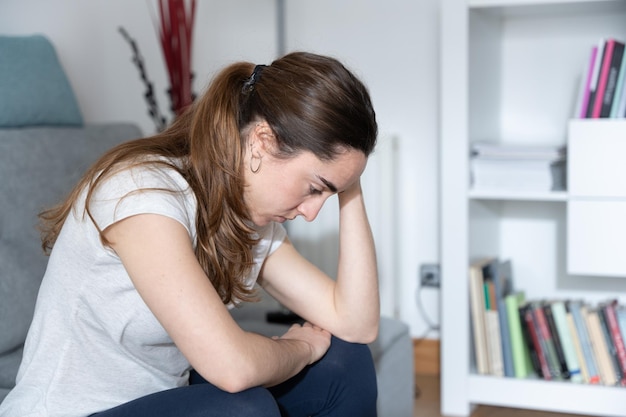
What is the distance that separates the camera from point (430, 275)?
2572 mm

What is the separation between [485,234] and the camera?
2.39 m

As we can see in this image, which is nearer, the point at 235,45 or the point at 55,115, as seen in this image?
the point at 55,115

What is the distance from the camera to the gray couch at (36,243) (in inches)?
60.4

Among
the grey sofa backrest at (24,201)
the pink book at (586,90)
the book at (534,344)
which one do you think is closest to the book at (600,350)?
the book at (534,344)

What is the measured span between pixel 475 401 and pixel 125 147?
137cm

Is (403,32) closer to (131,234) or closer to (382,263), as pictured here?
(382,263)

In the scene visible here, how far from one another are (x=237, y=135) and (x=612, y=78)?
4.03 ft

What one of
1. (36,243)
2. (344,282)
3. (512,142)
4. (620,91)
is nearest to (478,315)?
(512,142)

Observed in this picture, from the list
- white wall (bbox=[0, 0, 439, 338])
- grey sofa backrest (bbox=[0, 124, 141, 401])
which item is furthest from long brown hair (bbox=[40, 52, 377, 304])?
white wall (bbox=[0, 0, 439, 338])

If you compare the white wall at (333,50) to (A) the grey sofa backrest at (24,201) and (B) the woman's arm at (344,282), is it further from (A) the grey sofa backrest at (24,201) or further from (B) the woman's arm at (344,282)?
(B) the woman's arm at (344,282)

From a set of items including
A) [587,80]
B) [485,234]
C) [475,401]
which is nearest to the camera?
[587,80]

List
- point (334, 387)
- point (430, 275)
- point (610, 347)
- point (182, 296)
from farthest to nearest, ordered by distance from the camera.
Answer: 1. point (430, 275)
2. point (610, 347)
3. point (334, 387)
4. point (182, 296)

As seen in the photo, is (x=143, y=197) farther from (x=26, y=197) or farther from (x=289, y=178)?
(x=26, y=197)

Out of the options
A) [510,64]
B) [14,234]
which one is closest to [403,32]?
[510,64]
